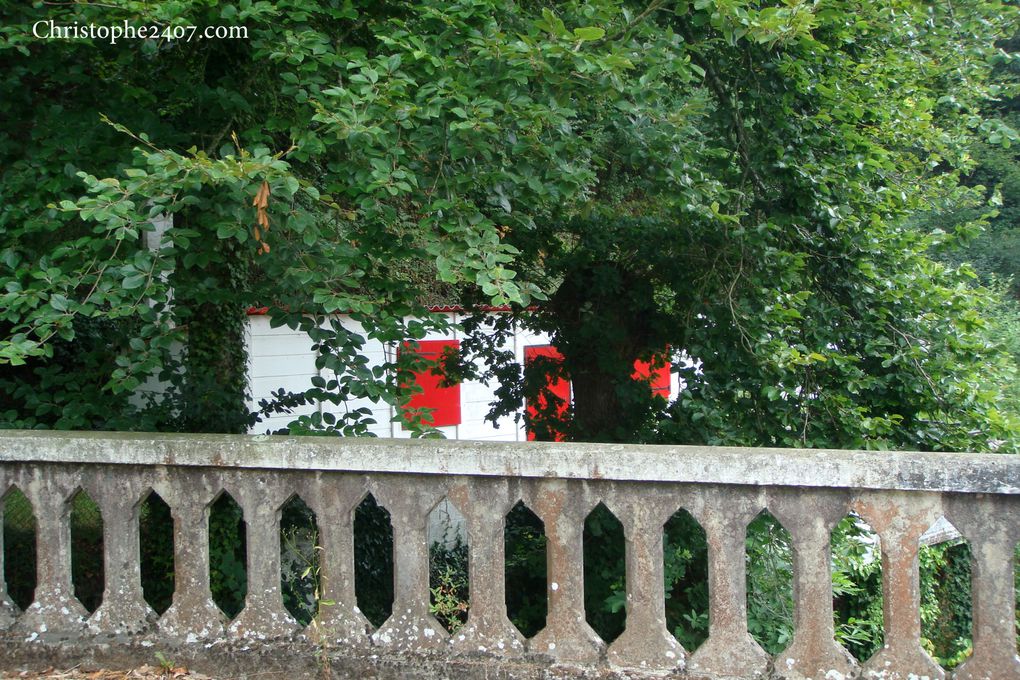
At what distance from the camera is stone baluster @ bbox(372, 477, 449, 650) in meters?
3.12

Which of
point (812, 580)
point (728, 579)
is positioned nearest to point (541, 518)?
point (728, 579)

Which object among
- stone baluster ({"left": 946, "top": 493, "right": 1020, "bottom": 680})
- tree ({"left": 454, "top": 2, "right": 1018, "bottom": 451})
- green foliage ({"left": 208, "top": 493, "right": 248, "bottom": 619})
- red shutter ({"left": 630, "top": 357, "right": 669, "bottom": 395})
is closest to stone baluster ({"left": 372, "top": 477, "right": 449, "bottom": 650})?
stone baluster ({"left": 946, "top": 493, "right": 1020, "bottom": 680})

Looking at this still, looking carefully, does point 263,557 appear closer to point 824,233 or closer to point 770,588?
point 770,588

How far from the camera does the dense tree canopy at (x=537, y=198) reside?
363cm

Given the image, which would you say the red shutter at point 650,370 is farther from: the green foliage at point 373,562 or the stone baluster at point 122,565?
the stone baluster at point 122,565

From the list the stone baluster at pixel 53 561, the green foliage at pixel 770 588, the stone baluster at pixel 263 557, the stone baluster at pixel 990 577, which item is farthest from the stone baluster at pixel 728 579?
the green foliage at pixel 770 588

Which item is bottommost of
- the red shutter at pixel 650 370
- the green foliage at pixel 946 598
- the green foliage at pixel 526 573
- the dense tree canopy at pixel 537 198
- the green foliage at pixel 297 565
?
the green foliage at pixel 946 598

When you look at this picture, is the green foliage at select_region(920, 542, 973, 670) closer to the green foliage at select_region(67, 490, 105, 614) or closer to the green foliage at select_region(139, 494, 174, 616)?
the green foliage at select_region(139, 494, 174, 616)

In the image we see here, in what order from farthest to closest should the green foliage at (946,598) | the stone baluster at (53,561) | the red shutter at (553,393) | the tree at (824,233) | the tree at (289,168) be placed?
the green foliage at (946,598), the red shutter at (553,393), the tree at (824,233), the tree at (289,168), the stone baluster at (53,561)

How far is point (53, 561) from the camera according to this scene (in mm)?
3350

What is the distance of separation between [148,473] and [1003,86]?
5.91m

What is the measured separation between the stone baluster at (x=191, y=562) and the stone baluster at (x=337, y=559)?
0.39 meters

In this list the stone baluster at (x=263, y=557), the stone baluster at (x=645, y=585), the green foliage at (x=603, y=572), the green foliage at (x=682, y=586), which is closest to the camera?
the stone baluster at (x=645, y=585)

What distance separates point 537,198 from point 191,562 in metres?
2.23
